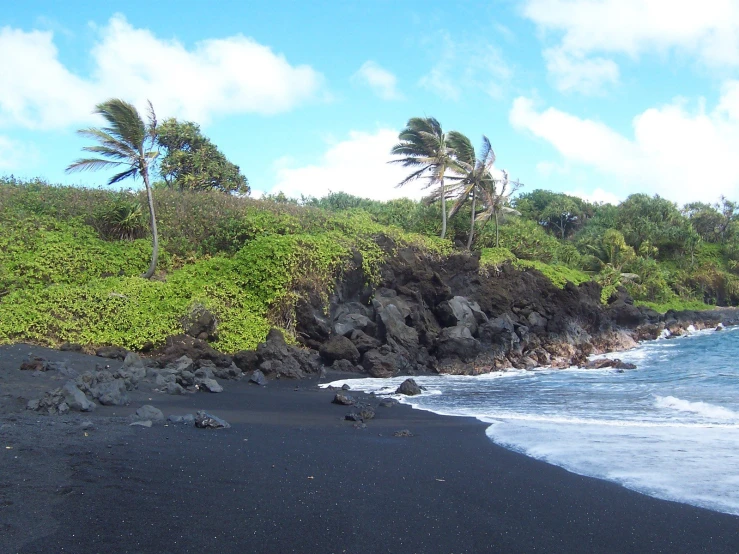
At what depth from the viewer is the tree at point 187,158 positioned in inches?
1146

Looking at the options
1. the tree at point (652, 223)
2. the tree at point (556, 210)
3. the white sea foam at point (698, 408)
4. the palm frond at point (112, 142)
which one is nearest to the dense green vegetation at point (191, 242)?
the palm frond at point (112, 142)

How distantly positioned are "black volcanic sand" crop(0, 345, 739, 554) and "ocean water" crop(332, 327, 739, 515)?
0.62 meters

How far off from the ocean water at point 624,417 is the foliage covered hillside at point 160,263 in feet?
15.2

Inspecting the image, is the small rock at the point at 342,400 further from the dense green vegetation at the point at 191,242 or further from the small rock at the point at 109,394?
the dense green vegetation at the point at 191,242

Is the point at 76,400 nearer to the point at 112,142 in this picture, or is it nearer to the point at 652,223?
the point at 112,142

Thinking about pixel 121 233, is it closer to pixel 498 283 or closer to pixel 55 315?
pixel 55 315

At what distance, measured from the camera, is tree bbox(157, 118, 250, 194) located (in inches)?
1146

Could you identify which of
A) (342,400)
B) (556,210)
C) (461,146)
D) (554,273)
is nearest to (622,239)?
(556,210)

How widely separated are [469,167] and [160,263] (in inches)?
635

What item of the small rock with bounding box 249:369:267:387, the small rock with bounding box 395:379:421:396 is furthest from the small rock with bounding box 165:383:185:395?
the small rock with bounding box 395:379:421:396

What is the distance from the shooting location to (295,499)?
4738 millimetres

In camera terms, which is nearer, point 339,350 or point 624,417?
point 624,417

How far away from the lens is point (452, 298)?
21531 millimetres

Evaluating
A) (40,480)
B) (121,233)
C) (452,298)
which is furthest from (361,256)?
(40,480)
